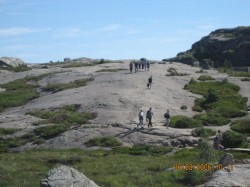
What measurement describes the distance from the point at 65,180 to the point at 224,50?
13620 centimetres

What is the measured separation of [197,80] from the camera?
243 feet

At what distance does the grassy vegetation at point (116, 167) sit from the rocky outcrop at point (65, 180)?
134 inches

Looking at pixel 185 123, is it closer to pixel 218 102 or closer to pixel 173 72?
pixel 218 102

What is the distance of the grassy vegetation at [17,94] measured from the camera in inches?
2535

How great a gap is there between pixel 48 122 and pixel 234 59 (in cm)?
10391

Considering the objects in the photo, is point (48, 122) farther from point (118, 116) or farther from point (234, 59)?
point (234, 59)

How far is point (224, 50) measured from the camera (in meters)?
150

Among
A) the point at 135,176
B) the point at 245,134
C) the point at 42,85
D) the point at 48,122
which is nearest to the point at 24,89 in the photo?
the point at 42,85

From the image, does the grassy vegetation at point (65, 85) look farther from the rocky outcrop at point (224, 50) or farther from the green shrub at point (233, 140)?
the rocky outcrop at point (224, 50)

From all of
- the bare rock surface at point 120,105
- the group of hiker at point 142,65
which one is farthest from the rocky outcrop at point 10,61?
the group of hiker at point 142,65

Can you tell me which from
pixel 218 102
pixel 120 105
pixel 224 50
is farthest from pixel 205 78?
pixel 224 50

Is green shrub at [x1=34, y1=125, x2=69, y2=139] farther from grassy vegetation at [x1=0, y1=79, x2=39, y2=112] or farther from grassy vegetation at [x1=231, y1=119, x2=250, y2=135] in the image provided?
grassy vegetation at [x1=231, y1=119, x2=250, y2=135]

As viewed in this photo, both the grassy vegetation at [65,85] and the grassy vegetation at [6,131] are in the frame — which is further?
the grassy vegetation at [65,85]

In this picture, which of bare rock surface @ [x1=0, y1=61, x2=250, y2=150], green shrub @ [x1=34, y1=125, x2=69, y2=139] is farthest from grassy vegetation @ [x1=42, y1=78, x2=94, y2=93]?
green shrub @ [x1=34, y1=125, x2=69, y2=139]
